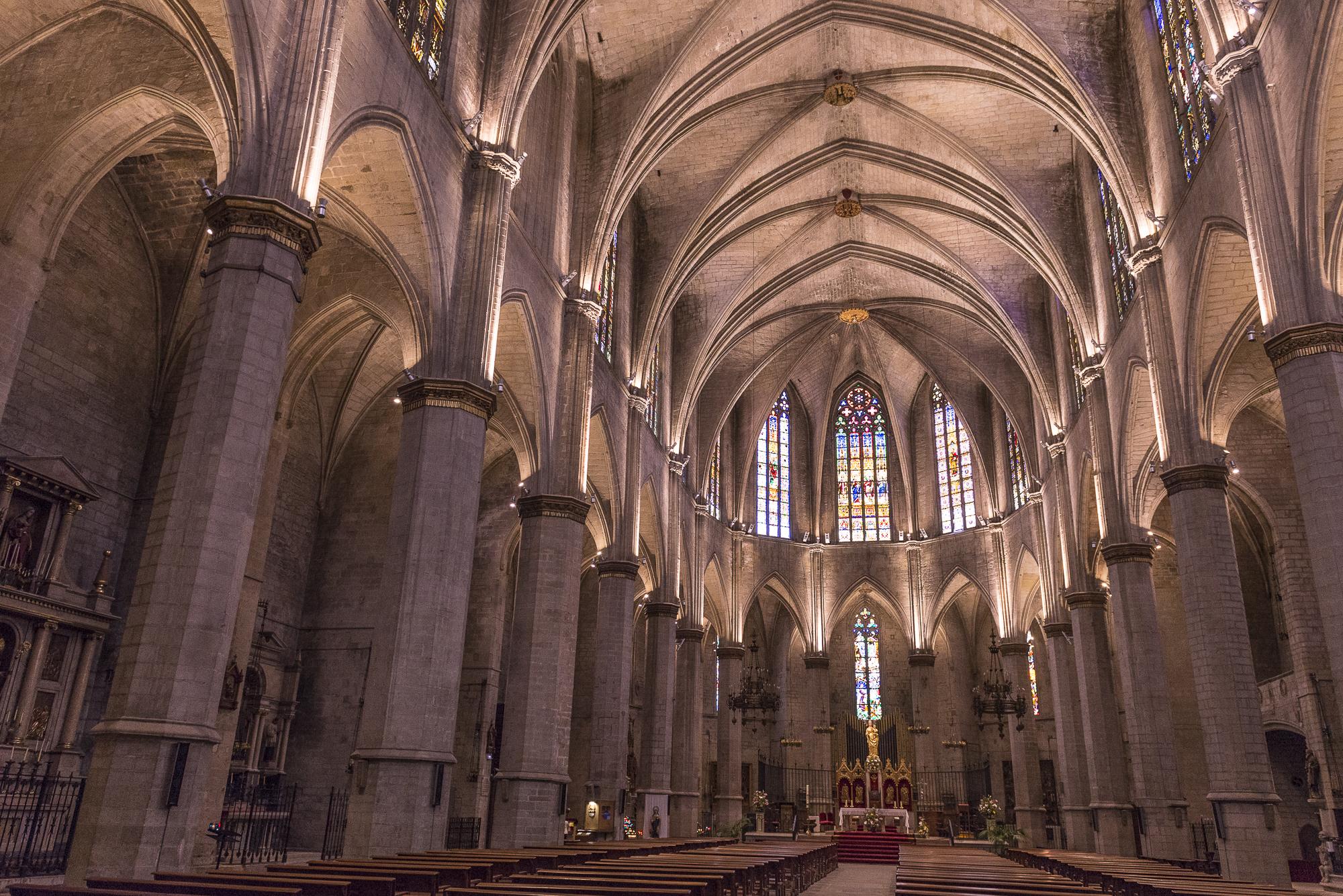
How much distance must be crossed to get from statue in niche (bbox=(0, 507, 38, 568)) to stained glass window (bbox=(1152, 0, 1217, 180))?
20.8 meters

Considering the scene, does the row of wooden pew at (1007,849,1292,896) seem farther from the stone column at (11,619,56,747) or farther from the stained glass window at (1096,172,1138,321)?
the stone column at (11,619,56,747)

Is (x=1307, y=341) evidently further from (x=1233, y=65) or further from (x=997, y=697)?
(x=997, y=697)

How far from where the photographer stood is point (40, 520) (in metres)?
16.9

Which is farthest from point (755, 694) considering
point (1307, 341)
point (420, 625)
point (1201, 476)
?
point (1307, 341)

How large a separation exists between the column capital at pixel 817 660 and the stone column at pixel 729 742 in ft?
8.67

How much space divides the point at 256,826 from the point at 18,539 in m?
7.74

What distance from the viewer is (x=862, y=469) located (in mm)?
42812

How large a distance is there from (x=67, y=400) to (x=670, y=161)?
659 inches

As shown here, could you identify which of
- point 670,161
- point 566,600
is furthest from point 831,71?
point 566,600

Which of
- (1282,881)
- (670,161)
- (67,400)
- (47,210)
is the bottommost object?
(1282,881)

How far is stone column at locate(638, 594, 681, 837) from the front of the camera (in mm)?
28141

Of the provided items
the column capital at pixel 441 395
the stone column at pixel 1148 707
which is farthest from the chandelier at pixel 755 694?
the column capital at pixel 441 395

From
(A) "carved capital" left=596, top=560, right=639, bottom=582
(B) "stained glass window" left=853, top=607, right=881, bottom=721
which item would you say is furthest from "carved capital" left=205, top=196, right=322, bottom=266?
(B) "stained glass window" left=853, top=607, right=881, bottom=721

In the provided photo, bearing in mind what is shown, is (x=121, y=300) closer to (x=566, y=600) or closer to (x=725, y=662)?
(x=566, y=600)
